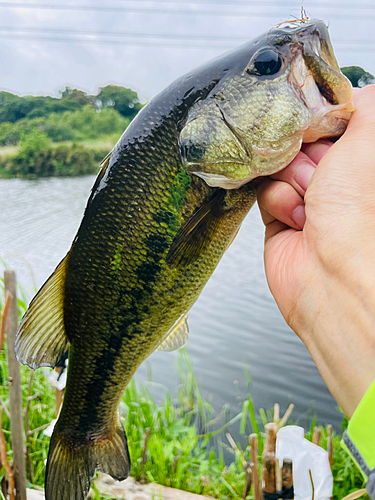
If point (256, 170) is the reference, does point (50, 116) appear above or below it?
below

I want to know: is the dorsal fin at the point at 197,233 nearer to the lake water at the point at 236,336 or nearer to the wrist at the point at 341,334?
the wrist at the point at 341,334

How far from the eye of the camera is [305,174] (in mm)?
1407

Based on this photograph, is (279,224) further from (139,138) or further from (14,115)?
(14,115)

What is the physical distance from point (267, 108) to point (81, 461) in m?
1.44

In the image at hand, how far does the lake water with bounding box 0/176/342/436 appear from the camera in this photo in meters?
6.10

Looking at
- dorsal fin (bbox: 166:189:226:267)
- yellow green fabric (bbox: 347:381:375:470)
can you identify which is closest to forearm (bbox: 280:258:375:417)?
yellow green fabric (bbox: 347:381:375:470)

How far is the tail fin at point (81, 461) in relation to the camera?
5.38ft

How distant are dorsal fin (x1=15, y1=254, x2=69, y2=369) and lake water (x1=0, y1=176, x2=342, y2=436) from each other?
5.72 ft

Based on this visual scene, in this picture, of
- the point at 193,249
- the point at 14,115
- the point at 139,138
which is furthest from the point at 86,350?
the point at 14,115

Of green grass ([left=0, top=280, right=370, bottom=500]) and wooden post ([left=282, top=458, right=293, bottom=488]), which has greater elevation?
wooden post ([left=282, top=458, right=293, bottom=488])

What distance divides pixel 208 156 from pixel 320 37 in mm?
474

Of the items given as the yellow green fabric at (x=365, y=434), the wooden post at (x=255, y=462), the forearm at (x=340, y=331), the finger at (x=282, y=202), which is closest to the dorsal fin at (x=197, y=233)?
the finger at (x=282, y=202)

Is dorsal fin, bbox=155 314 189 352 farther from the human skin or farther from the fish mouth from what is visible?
the fish mouth

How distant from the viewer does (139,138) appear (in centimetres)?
142
